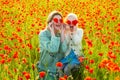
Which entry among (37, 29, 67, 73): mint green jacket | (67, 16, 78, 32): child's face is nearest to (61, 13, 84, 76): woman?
(67, 16, 78, 32): child's face

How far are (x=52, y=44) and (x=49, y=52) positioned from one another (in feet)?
0.71

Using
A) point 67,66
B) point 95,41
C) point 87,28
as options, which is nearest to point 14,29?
point 87,28

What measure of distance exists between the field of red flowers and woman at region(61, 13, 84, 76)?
0.15 meters

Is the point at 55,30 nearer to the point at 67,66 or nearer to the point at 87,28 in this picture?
the point at 67,66

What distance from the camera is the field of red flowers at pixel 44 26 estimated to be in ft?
15.7

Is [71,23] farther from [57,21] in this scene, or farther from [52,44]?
[52,44]

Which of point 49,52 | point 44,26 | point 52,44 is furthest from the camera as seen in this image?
point 44,26

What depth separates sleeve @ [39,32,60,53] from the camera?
5.05 meters

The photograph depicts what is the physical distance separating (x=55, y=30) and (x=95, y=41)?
0.99 meters

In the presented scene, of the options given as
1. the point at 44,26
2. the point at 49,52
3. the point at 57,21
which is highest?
the point at 57,21

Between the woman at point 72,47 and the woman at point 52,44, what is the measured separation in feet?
0.32

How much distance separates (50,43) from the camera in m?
5.12

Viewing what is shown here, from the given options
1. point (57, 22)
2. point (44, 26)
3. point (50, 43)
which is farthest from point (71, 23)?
point (44, 26)

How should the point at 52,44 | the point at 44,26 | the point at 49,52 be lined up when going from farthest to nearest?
the point at 44,26 < the point at 49,52 < the point at 52,44
